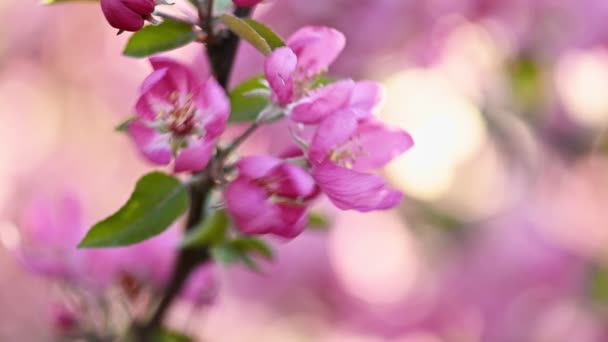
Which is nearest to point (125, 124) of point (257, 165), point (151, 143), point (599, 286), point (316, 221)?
point (151, 143)

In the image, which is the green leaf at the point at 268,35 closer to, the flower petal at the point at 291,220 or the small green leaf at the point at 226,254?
the flower petal at the point at 291,220

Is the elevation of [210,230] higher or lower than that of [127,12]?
lower

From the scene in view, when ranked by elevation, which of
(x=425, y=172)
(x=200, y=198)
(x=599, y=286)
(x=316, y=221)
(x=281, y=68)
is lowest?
(x=599, y=286)

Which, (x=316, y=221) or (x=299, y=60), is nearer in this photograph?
(x=299, y=60)

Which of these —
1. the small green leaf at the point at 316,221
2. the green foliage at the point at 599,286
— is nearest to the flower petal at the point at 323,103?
the small green leaf at the point at 316,221

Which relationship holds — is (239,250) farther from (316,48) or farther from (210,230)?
(316,48)

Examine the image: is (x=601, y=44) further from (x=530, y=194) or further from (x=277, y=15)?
(x=277, y=15)

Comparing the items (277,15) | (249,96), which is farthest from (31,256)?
(277,15)
